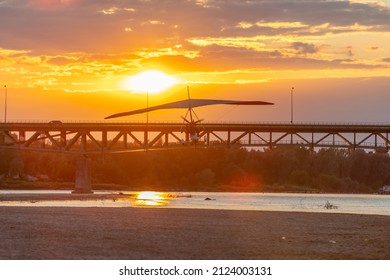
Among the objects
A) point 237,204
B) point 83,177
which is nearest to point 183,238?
point 237,204

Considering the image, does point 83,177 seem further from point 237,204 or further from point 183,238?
point 183,238

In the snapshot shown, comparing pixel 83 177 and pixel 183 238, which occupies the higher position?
pixel 83 177

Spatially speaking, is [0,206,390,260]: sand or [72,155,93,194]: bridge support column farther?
[72,155,93,194]: bridge support column

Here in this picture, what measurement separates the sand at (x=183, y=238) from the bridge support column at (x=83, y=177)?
9852 centimetres

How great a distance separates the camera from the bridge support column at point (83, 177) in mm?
151000

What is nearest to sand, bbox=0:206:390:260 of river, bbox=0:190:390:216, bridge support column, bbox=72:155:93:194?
river, bbox=0:190:390:216

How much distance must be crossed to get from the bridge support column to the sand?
9852 cm

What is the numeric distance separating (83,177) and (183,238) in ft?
388

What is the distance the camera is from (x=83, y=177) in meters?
155

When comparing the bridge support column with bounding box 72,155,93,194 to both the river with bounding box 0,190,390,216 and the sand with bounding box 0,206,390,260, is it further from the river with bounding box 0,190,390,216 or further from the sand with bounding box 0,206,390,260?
the sand with bounding box 0,206,390,260

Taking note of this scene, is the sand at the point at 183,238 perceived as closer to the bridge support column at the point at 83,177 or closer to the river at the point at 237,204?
the river at the point at 237,204

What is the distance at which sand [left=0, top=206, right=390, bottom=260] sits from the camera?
31906 mm
